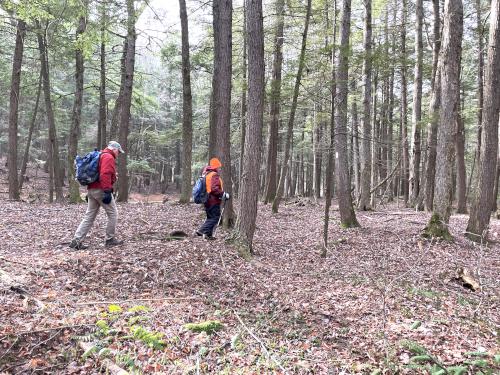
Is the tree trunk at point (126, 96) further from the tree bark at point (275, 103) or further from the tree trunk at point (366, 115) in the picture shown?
the tree trunk at point (366, 115)

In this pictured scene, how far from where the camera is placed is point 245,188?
7676 millimetres

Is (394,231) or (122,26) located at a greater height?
(122,26)

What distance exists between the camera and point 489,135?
9.56 metres

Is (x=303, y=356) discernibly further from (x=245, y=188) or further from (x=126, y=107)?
(x=126, y=107)

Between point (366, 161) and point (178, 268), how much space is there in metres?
10.3

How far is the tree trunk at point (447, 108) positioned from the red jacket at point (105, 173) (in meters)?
7.38

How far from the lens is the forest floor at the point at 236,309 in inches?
146

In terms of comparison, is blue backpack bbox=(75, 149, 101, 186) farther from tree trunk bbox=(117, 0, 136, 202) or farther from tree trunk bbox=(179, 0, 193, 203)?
tree trunk bbox=(117, 0, 136, 202)

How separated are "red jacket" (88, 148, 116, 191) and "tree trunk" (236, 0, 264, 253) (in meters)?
2.46

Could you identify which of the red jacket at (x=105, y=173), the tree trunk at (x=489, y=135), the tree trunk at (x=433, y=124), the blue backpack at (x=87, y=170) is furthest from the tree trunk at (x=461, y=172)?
the blue backpack at (x=87, y=170)

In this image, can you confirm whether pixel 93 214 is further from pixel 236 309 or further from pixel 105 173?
pixel 236 309

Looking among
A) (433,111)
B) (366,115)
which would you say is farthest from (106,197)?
(433,111)

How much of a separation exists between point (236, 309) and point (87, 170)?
151 inches

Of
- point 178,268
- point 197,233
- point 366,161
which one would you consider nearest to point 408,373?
point 178,268
